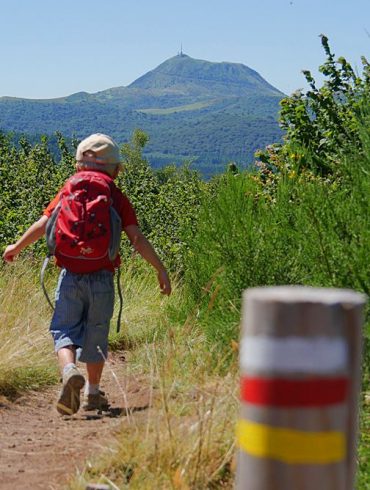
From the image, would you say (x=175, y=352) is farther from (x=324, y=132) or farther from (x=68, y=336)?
(x=324, y=132)

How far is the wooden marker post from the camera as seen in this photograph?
1.60 metres

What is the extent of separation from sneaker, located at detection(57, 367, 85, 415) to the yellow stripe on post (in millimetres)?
3643

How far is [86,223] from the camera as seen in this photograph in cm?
528

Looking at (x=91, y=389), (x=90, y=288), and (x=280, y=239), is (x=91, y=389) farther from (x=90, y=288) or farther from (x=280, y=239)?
(x=280, y=239)

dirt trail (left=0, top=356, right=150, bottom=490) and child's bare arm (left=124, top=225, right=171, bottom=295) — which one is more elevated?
child's bare arm (left=124, top=225, right=171, bottom=295)

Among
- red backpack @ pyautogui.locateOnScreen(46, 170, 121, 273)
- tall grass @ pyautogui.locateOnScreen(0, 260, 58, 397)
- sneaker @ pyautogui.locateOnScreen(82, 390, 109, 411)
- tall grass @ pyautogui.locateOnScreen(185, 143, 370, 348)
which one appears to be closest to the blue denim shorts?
red backpack @ pyautogui.locateOnScreen(46, 170, 121, 273)

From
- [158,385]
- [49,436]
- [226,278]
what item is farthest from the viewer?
[226,278]

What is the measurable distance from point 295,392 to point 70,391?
3.78 metres

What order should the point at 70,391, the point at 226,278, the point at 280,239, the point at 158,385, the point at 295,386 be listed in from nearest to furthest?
1. the point at 295,386
2. the point at 158,385
3. the point at 70,391
4. the point at 280,239
5. the point at 226,278

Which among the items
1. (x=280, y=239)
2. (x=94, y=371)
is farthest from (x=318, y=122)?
(x=94, y=371)

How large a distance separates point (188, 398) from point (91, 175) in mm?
1356

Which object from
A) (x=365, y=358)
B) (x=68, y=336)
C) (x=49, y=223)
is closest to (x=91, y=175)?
(x=49, y=223)

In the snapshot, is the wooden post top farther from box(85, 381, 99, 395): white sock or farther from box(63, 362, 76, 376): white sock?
box(85, 381, 99, 395): white sock

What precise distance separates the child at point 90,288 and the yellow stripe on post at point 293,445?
3850 mm
